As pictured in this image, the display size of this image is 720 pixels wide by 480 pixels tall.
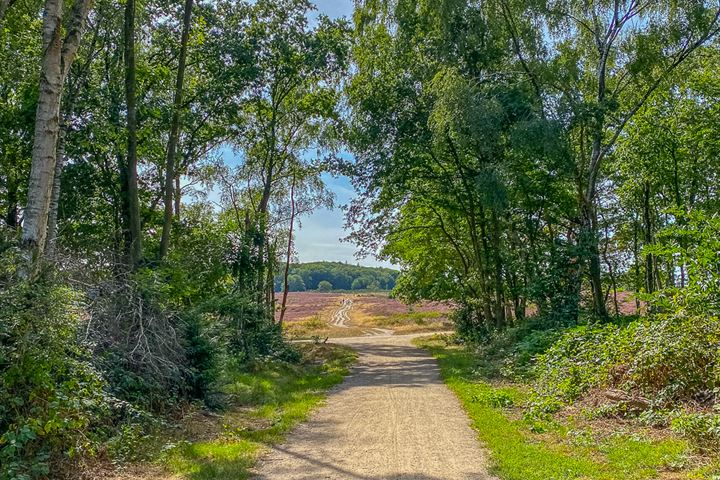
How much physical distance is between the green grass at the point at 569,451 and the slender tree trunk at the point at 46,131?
6636 mm

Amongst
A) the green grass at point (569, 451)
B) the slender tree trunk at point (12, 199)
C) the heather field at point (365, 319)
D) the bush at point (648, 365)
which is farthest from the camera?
the heather field at point (365, 319)

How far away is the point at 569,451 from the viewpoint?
20.3 ft

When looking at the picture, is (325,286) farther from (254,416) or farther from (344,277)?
(254,416)

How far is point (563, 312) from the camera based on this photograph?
16.1 metres

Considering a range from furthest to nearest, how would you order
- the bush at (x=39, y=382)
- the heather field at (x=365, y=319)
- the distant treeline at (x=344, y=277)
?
1. the distant treeline at (x=344, y=277)
2. the heather field at (x=365, y=319)
3. the bush at (x=39, y=382)

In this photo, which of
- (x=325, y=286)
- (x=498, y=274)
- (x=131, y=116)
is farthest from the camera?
(x=325, y=286)

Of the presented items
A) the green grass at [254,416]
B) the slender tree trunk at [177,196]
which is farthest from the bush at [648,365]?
the slender tree trunk at [177,196]

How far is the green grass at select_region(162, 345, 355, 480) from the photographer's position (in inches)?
241

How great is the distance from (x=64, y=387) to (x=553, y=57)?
16394 mm

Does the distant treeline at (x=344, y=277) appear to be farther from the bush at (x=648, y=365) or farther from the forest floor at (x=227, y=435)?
the bush at (x=648, y=365)

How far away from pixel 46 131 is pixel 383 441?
6.54 m

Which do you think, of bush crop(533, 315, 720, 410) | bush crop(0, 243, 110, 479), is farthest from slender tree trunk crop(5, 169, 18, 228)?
bush crop(533, 315, 720, 410)

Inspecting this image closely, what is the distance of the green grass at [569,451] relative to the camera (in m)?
5.27

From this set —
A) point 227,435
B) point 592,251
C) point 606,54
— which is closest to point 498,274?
point 592,251
